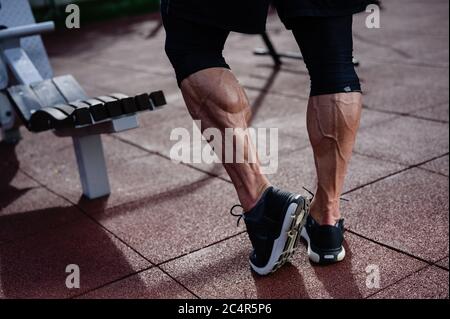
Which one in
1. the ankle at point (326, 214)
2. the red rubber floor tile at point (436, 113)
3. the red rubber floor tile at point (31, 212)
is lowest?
the red rubber floor tile at point (436, 113)

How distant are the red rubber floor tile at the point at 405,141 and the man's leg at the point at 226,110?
62.6 inches

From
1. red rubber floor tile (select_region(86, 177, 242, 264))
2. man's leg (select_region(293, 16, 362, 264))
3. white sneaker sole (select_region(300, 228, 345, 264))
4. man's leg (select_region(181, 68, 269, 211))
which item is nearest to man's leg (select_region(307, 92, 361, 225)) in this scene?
man's leg (select_region(293, 16, 362, 264))

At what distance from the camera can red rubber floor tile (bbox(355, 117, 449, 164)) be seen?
3.57 meters

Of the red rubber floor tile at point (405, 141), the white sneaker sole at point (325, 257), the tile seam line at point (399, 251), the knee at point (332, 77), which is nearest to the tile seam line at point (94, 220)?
the white sneaker sole at point (325, 257)

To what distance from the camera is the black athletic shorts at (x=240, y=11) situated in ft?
6.47

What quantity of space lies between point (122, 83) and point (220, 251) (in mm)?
4304

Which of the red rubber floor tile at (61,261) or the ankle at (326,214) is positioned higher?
the ankle at (326,214)

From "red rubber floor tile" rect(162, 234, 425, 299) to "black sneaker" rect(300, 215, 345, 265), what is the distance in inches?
1.3

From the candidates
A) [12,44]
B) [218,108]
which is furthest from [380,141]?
[12,44]

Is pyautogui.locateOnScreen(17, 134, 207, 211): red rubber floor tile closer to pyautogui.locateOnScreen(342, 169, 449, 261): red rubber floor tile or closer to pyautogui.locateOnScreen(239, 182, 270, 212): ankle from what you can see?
pyautogui.locateOnScreen(342, 169, 449, 261): red rubber floor tile

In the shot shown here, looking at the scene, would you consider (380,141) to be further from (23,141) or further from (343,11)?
(23,141)

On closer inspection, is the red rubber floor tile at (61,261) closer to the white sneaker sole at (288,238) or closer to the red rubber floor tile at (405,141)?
the white sneaker sole at (288,238)

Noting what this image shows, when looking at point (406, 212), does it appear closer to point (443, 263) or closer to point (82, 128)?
point (443, 263)

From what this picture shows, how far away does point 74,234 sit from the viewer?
2.81 metres
